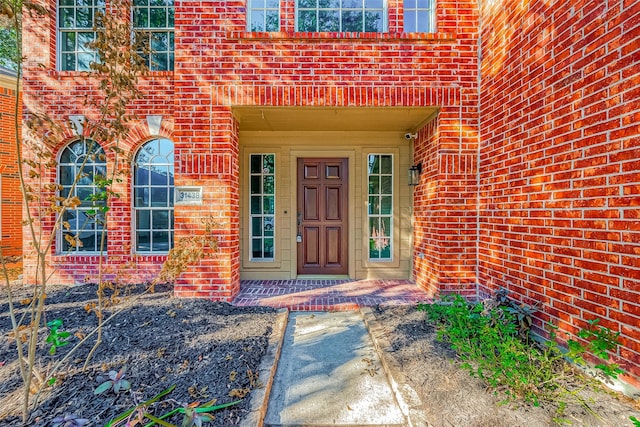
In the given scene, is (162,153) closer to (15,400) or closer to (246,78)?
(246,78)

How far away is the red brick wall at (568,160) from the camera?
1.98 meters

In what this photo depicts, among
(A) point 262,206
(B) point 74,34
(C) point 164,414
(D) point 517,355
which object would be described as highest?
(B) point 74,34

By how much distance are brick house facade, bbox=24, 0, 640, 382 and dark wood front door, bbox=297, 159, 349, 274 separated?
23 mm

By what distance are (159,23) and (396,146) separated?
418cm

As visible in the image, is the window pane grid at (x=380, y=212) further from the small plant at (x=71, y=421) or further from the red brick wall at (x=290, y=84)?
the small plant at (x=71, y=421)

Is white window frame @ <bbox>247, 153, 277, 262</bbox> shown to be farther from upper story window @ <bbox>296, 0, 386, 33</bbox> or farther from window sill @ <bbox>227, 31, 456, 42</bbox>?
upper story window @ <bbox>296, 0, 386, 33</bbox>

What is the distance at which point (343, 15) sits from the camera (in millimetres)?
4039

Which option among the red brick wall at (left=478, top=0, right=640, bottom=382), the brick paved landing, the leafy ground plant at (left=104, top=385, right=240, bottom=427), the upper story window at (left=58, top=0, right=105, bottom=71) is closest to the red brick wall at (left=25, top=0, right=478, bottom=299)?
the red brick wall at (left=478, top=0, right=640, bottom=382)

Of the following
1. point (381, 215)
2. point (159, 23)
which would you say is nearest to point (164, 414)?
point (381, 215)

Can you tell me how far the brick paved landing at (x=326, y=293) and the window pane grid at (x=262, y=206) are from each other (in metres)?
0.54

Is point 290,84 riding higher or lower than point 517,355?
higher

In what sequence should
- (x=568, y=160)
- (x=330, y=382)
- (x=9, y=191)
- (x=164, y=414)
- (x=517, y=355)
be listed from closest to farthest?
(x=164, y=414) < (x=517, y=355) < (x=330, y=382) < (x=568, y=160) < (x=9, y=191)

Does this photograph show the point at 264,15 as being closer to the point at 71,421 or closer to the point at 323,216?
the point at 323,216

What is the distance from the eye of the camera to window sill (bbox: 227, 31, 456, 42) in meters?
3.67
